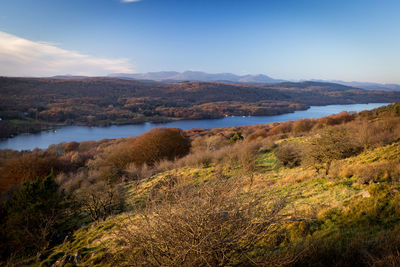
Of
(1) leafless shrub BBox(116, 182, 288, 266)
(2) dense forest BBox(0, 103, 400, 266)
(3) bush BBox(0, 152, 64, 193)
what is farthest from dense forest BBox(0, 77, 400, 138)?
(1) leafless shrub BBox(116, 182, 288, 266)

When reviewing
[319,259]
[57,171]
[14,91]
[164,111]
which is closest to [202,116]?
[164,111]

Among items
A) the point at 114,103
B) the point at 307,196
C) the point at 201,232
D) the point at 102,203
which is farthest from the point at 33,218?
the point at 114,103

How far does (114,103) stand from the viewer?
10581 cm

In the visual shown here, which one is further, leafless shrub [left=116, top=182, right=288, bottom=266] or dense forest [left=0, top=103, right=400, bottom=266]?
dense forest [left=0, top=103, right=400, bottom=266]

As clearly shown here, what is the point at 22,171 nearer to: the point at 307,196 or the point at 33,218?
the point at 33,218

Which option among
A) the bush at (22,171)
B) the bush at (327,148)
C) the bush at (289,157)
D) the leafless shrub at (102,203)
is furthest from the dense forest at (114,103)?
the bush at (327,148)

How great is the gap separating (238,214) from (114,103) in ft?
369

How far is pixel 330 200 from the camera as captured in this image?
6.21 metres

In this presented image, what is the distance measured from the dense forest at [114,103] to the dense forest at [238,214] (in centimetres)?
6205

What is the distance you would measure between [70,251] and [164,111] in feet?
279

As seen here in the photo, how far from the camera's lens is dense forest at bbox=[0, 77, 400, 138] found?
7600cm

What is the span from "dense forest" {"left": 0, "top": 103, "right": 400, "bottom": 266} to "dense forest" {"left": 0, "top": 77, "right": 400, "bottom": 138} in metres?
62.0

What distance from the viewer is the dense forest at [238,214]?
288cm

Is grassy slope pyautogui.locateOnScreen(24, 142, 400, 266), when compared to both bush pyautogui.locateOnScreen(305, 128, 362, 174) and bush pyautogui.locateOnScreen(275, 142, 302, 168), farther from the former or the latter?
bush pyautogui.locateOnScreen(275, 142, 302, 168)
